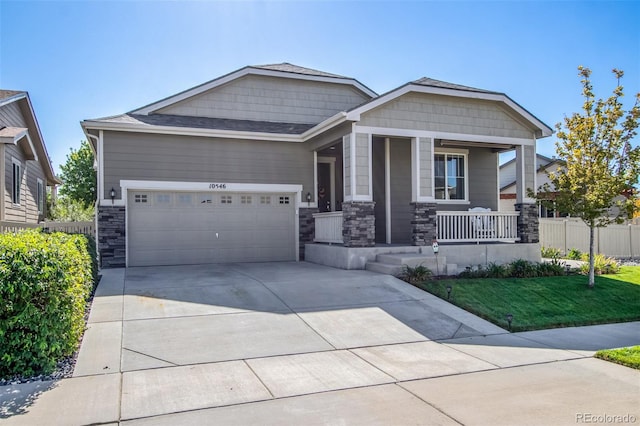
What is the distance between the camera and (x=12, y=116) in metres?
15.6

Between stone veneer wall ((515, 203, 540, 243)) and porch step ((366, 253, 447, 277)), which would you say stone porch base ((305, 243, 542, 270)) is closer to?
stone veneer wall ((515, 203, 540, 243))

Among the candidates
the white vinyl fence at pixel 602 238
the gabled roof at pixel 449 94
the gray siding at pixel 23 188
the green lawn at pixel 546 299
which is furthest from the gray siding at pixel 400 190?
the gray siding at pixel 23 188

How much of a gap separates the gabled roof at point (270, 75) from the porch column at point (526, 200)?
241 inches

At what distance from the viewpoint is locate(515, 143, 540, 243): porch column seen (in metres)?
13.9

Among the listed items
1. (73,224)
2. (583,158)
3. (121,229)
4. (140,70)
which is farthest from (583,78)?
(73,224)

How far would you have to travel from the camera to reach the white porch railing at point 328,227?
13219 mm

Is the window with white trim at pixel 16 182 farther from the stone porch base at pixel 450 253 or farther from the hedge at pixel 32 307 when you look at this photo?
the hedge at pixel 32 307

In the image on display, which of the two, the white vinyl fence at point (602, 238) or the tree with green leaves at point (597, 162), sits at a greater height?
the tree with green leaves at point (597, 162)

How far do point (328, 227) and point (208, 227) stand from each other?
3.57 m

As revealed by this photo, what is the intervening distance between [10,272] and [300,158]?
10.6 m

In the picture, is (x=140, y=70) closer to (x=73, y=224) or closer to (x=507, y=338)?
(x=73, y=224)

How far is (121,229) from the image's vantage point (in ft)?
42.8

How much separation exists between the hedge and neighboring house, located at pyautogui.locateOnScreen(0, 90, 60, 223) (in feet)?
29.2

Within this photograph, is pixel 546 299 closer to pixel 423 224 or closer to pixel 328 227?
pixel 423 224
